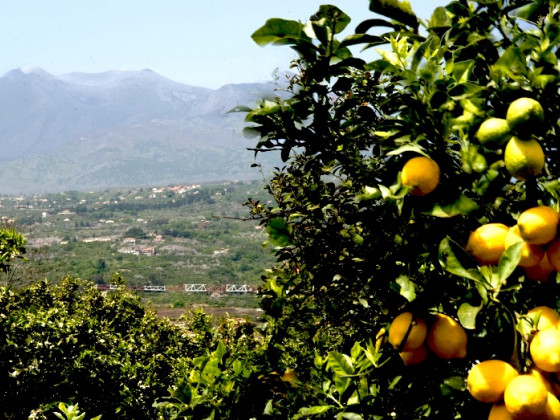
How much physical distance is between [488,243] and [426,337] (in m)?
0.33

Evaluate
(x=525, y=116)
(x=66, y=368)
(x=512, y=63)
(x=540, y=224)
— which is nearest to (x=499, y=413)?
(x=540, y=224)

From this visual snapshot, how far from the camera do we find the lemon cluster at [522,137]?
1032mm

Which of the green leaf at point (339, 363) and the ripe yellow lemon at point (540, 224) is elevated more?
the ripe yellow lemon at point (540, 224)

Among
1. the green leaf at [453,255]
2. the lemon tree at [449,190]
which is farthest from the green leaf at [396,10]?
the green leaf at [453,255]

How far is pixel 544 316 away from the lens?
1.09 m

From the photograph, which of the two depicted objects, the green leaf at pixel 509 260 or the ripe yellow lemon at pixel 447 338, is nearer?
the green leaf at pixel 509 260

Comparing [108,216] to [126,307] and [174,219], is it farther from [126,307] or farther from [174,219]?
[126,307]

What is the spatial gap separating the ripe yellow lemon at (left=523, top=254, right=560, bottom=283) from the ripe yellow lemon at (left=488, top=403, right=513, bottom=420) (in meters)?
0.32

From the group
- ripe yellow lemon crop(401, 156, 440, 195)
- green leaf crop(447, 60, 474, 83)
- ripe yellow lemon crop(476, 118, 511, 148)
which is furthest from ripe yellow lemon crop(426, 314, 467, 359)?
green leaf crop(447, 60, 474, 83)

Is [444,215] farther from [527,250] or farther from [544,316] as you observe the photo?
[544,316]

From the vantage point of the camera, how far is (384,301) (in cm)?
137

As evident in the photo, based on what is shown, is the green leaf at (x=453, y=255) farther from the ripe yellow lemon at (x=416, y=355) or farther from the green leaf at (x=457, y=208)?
the ripe yellow lemon at (x=416, y=355)

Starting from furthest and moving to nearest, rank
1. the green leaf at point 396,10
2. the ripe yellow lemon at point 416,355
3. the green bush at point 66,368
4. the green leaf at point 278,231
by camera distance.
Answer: the green bush at point 66,368, the green leaf at point 278,231, the green leaf at point 396,10, the ripe yellow lemon at point 416,355

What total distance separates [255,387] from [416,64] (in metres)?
1.43
